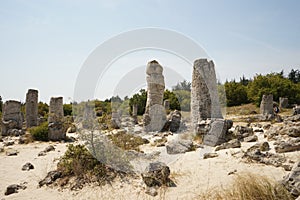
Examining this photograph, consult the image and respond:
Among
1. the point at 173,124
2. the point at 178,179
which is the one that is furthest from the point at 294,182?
the point at 173,124

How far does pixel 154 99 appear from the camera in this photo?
14.8m

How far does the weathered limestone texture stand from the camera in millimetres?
15664

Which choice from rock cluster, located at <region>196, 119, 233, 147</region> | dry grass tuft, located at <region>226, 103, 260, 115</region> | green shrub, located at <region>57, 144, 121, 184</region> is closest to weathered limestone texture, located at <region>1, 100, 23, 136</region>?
green shrub, located at <region>57, 144, 121, 184</region>

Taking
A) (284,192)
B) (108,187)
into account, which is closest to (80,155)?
(108,187)

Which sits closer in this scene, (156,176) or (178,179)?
(156,176)

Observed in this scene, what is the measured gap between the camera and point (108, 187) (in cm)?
521

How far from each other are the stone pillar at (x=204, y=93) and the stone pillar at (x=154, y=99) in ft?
13.1

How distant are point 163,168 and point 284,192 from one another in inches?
95.8

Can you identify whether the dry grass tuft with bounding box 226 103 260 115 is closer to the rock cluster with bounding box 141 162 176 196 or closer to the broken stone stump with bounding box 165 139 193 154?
the broken stone stump with bounding box 165 139 193 154

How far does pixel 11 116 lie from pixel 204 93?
41.2 ft

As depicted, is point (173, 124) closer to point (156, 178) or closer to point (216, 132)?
point (216, 132)

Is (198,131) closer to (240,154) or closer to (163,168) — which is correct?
(240,154)

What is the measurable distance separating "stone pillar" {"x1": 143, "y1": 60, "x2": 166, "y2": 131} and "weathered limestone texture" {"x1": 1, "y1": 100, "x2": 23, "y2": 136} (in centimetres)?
832

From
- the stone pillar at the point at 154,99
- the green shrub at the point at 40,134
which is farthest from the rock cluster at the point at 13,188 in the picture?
the stone pillar at the point at 154,99
